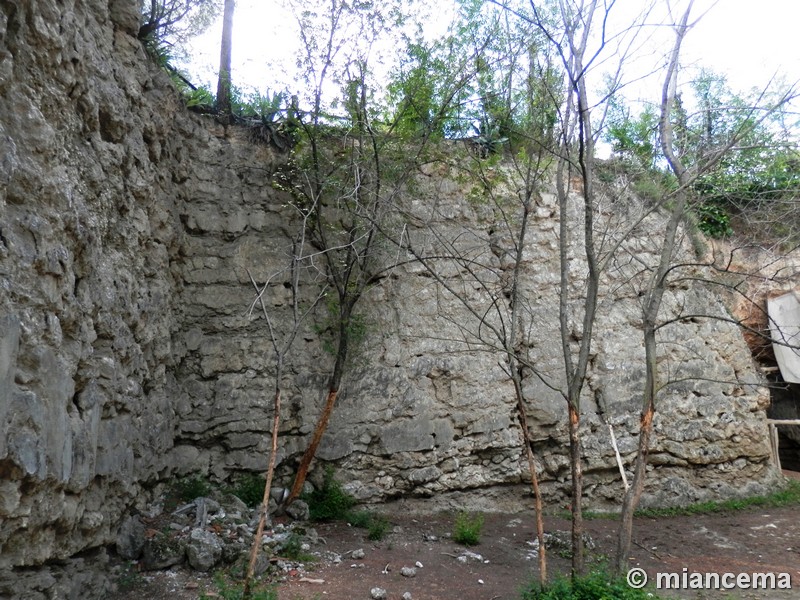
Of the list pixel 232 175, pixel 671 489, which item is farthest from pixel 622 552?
pixel 232 175

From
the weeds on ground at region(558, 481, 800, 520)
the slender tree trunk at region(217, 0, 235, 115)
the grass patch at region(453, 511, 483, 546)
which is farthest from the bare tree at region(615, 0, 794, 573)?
the slender tree trunk at region(217, 0, 235, 115)

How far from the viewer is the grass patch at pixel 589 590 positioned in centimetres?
438

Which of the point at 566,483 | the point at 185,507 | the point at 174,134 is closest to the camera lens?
the point at 185,507

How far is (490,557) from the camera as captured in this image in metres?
6.22

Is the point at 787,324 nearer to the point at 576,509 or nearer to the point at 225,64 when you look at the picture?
the point at 576,509

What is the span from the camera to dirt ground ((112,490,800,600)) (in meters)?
5.12

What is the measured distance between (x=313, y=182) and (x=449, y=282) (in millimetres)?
2326

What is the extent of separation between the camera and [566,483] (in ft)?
25.5

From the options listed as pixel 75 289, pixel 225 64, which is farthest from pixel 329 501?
pixel 225 64

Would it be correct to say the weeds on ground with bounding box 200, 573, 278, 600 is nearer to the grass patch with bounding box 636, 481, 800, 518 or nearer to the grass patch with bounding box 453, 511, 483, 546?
the grass patch with bounding box 453, 511, 483, 546

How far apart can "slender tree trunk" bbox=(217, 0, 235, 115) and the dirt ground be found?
18.5 ft

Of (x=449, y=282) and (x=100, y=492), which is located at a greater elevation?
(x=449, y=282)

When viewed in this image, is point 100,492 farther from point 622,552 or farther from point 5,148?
point 622,552

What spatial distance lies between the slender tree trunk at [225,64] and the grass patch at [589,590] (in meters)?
6.91
